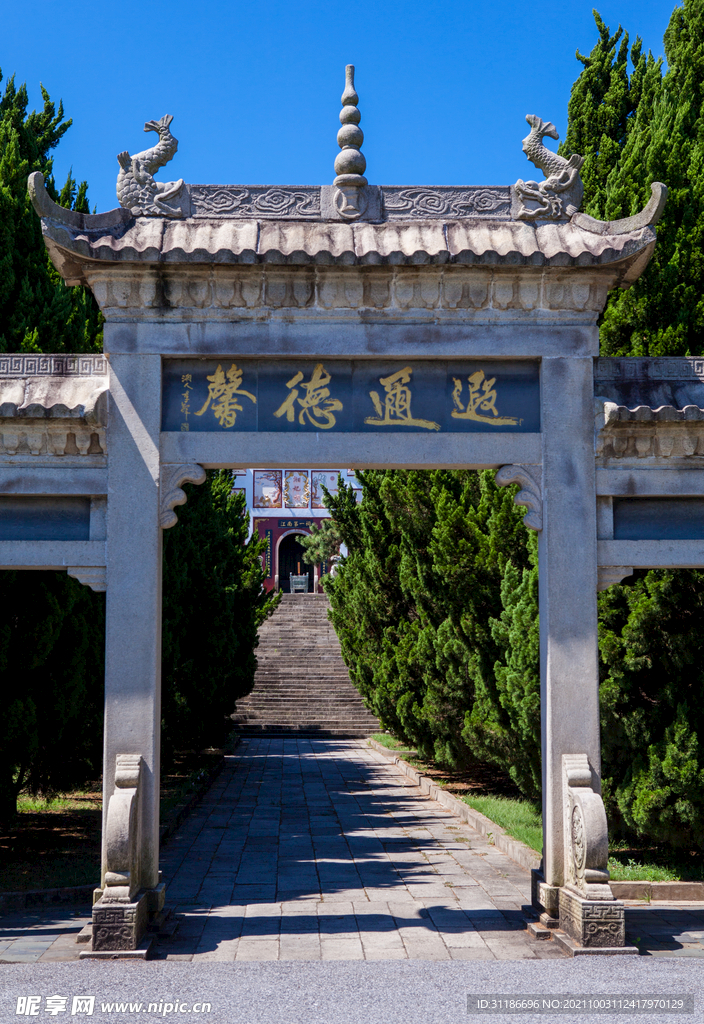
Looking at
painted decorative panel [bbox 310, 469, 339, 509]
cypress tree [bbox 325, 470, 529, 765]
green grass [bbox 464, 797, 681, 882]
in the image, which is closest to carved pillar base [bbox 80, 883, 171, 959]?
green grass [bbox 464, 797, 681, 882]

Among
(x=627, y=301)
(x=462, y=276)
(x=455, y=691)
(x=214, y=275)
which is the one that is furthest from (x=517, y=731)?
(x=214, y=275)

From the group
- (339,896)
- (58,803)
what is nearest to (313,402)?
(339,896)

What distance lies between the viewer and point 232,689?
17.7 meters

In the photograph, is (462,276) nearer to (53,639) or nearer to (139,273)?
(139,273)

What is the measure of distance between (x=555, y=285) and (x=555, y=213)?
0.61 m

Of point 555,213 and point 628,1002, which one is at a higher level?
point 555,213

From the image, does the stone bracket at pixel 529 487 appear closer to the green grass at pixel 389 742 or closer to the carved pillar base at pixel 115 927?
the carved pillar base at pixel 115 927

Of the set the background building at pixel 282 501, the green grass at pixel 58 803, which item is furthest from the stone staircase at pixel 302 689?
the green grass at pixel 58 803

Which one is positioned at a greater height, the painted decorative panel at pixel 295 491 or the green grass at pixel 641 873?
the painted decorative panel at pixel 295 491

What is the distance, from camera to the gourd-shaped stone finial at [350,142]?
6789mm

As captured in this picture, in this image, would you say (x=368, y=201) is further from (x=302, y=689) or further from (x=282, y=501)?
(x=282, y=501)

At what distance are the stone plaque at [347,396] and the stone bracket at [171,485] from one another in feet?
0.95

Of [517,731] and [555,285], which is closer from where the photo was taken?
[555,285]

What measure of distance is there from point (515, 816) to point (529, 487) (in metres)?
5.41
